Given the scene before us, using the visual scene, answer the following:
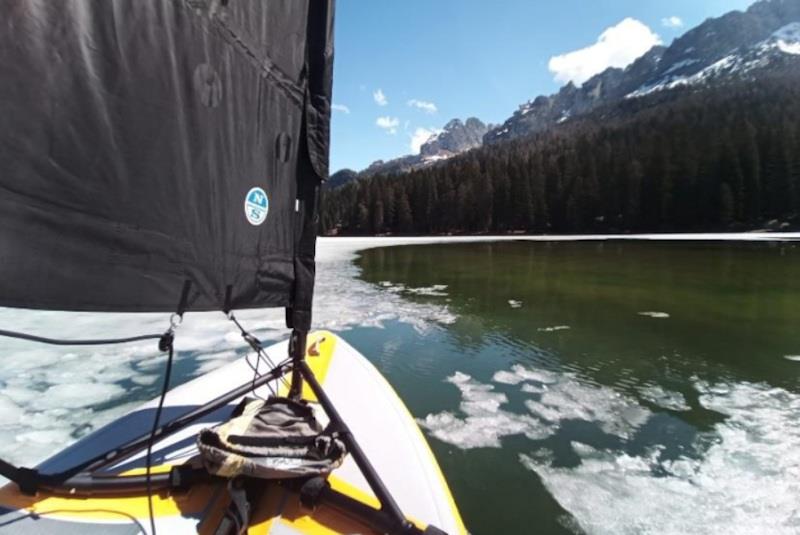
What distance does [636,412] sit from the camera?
17.1 feet

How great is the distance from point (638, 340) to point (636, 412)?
3.62m

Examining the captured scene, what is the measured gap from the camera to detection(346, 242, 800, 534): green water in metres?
3.60

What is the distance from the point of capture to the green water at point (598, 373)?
360cm

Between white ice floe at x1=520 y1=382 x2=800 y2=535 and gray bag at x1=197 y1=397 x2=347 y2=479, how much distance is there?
2365 mm

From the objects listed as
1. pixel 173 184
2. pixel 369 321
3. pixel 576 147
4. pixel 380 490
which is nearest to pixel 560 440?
pixel 380 490

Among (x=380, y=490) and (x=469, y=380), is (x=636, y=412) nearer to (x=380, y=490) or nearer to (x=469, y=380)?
(x=469, y=380)

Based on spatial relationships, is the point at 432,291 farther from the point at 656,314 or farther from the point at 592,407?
the point at 592,407

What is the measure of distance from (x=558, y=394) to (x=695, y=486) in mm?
2116

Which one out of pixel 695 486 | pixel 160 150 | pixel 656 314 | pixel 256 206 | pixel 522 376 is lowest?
pixel 695 486

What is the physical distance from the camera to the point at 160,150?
1907 millimetres

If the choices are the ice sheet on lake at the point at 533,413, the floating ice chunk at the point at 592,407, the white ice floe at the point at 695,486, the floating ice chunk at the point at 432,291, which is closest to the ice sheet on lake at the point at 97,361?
the floating ice chunk at the point at 432,291

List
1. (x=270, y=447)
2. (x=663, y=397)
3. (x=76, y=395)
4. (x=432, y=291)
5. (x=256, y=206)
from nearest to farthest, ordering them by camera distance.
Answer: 1. (x=270, y=447)
2. (x=256, y=206)
3. (x=76, y=395)
4. (x=663, y=397)
5. (x=432, y=291)

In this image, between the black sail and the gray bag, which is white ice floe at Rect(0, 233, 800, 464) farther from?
the black sail

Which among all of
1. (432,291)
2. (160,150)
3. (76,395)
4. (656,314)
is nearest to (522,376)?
(160,150)
